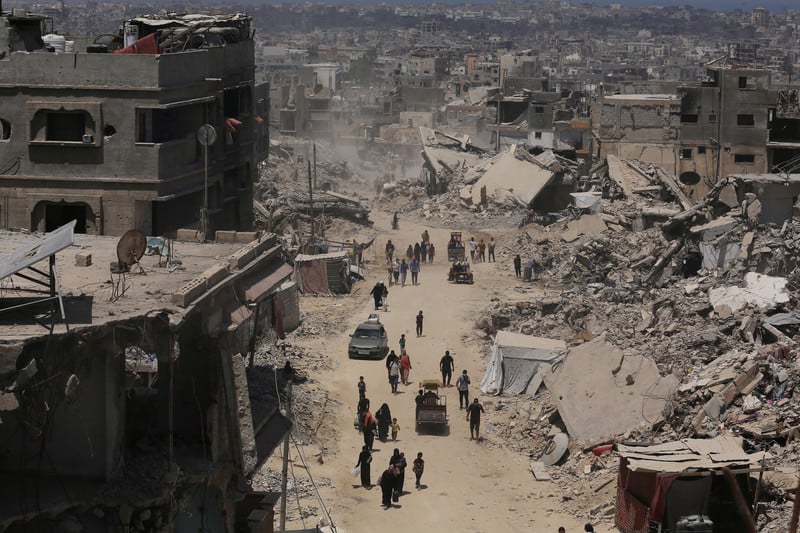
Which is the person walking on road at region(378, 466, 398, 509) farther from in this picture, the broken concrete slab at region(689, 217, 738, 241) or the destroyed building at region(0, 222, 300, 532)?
the broken concrete slab at region(689, 217, 738, 241)

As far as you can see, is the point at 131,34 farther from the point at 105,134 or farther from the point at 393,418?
the point at 393,418

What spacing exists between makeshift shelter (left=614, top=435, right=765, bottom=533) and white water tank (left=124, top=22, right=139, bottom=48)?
15752 mm

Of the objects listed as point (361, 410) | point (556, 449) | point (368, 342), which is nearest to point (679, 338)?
point (556, 449)

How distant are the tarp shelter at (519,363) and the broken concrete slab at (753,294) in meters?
3.70

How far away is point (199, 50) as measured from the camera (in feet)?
102

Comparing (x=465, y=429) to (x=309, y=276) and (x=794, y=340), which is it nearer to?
(x=794, y=340)

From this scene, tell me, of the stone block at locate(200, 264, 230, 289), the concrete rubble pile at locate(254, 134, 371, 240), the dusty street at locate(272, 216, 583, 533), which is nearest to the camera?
the stone block at locate(200, 264, 230, 289)

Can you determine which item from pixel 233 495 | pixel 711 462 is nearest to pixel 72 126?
pixel 233 495

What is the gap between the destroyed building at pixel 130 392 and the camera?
1476 cm

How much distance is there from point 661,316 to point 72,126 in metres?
13.8

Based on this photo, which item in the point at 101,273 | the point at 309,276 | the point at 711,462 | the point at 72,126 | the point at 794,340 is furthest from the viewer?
the point at 309,276

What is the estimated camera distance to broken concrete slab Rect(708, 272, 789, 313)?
30.7 m

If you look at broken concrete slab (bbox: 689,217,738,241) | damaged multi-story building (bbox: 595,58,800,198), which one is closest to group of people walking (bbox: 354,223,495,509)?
broken concrete slab (bbox: 689,217,738,241)

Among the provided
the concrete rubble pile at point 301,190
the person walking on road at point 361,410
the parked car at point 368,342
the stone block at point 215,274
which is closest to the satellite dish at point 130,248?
the stone block at point 215,274
